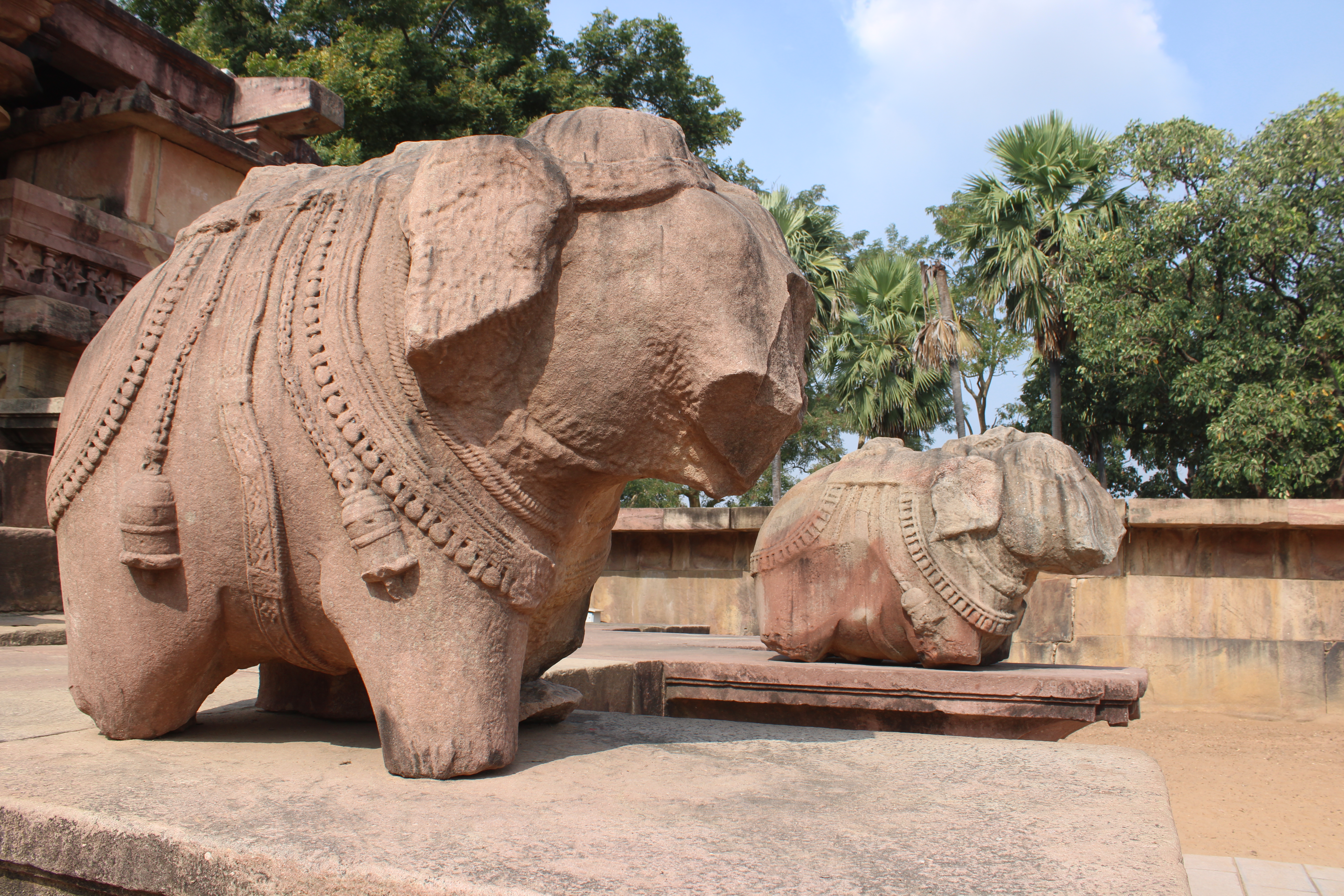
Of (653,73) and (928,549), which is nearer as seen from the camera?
(928,549)

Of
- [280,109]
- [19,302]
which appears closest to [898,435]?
[280,109]

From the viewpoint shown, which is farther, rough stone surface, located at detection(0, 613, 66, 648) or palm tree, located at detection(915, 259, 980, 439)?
palm tree, located at detection(915, 259, 980, 439)

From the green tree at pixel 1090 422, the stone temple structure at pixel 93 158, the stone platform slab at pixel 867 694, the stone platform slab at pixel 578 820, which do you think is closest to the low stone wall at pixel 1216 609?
the stone platform slab at pixel 867 694

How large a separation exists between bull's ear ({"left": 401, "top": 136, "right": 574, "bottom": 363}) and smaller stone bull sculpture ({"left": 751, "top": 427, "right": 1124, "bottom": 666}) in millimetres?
2151

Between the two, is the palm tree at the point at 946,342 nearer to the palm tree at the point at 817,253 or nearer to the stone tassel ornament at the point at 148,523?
the palm tree at the point at 817,253

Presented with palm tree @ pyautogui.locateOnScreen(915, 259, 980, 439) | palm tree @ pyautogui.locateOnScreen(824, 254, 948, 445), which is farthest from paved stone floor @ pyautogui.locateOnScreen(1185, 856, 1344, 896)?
palm tree @ pyautogui.locateOnScreen(824, 254, 948, 445)

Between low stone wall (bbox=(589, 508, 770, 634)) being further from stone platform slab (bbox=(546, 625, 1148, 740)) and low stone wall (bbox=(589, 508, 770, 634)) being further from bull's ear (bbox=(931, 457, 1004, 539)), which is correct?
bull's ear (bbox=(931, 457, 1004, 539))

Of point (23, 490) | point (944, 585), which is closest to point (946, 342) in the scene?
point (944, 585)

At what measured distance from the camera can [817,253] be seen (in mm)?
17531

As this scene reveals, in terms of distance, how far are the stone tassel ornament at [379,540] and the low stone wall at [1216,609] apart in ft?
17.3

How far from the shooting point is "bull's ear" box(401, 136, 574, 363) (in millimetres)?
1620

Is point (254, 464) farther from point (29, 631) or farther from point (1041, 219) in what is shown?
point (1041, 219)

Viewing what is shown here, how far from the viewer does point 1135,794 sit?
1719 mm

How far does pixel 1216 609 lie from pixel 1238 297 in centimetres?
654
